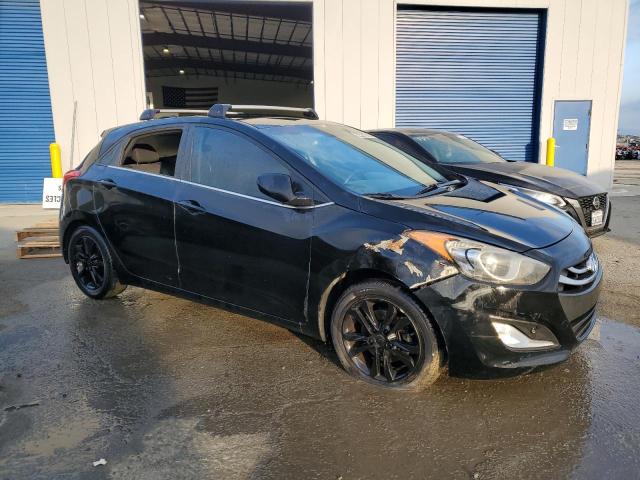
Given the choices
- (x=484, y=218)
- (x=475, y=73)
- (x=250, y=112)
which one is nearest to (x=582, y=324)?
(x=484, y=218)

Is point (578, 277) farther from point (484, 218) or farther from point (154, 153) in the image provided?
point (154, 153)

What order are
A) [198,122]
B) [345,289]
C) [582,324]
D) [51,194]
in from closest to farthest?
[582,324] < [345,289] < [198,122] < [51,194]

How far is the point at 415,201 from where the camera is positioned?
10.0 ft

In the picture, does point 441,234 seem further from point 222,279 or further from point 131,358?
point 131,358

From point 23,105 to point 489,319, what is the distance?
36.9 feet

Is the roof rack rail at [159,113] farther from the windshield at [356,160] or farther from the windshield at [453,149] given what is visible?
the windshield at [453,149]

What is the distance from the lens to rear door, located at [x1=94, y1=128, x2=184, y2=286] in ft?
12.3

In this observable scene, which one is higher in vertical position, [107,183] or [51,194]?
[107,183]

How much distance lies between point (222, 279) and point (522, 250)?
189cm

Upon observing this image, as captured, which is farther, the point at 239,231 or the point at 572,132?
the point at 572,132

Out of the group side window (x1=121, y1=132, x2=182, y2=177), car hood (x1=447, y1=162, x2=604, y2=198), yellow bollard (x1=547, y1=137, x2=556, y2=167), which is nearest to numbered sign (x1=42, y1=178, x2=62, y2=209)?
side window (x1=121, y1=132, x2=182, y2=177)

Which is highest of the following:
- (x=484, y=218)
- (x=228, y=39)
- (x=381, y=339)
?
(x=228, y=39)

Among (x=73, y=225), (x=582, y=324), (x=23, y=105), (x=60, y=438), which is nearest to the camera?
(x=60, y=438)

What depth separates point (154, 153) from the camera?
4234 millimetres
